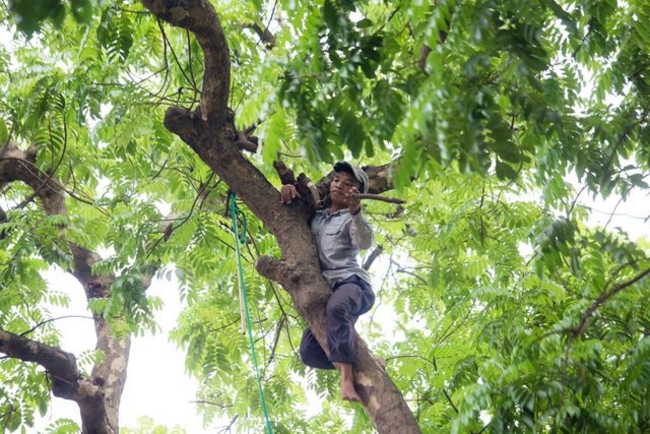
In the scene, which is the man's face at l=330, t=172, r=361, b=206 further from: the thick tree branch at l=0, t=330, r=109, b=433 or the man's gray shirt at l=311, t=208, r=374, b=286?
the thick tree branch at l=0, t=330, r=109, b=433

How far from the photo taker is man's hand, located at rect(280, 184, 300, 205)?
443 cm

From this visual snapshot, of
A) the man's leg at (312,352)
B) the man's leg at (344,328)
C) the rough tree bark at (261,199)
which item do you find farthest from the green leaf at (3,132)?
the man's leg at (344,328)

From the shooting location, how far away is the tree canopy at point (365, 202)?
2771mm

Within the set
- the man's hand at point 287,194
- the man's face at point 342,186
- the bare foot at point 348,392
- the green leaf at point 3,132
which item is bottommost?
the bare foot at point 348,392

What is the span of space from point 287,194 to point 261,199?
5.7 inches

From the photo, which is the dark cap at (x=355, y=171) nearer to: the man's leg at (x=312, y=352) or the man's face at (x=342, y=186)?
the man's face at (x=342, y=186)

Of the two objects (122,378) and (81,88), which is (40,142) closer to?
(81,88)

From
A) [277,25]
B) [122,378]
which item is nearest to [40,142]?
[122,378]

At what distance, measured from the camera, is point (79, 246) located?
7512 mm

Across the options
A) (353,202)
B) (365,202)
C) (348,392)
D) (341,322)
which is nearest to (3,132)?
(365,202)

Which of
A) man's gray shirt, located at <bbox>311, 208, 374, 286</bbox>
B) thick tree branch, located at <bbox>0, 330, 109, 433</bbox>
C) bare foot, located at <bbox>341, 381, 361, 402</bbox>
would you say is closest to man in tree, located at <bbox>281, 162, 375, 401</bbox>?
man's gray shirt, located at <bbox>311, 208, 374, 286</bbox>

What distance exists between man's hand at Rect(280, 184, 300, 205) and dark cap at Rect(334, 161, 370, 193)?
371mm

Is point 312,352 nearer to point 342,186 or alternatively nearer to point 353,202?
point 353,202

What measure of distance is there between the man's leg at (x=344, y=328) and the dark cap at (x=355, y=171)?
70 cm
